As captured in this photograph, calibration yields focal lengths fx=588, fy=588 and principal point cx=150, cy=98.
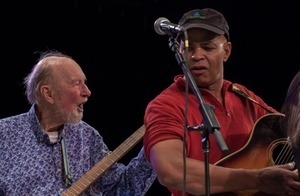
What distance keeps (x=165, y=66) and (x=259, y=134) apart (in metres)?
3.54

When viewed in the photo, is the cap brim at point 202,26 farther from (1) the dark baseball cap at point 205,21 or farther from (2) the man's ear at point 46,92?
(2) the man's ear at point 46,92

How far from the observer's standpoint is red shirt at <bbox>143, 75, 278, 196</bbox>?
90.6 inches

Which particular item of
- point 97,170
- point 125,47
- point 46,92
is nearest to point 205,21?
point 97,170

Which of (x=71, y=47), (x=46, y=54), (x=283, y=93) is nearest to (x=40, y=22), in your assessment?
(x=71, y=47)

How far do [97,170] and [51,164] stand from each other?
26 centimetres

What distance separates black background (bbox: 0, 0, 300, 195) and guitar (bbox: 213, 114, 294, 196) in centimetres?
316

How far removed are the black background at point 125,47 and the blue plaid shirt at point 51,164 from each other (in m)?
1.70

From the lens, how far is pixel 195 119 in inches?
95.9

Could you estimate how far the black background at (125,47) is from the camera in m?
5.14

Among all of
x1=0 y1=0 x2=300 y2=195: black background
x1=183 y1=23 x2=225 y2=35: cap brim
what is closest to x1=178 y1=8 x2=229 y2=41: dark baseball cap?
x1=183 y1=23 x2=225 y2=35: cap brim

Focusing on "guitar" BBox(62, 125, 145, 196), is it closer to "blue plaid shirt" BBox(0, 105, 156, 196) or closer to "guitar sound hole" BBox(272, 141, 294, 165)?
"blue plaid shirt" BBox(0, 105, 156, 196)

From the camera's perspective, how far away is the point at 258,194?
219 cm

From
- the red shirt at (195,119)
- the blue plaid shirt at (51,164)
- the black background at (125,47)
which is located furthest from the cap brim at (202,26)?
the black background at (125,47)

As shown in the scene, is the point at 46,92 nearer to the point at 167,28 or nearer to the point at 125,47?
the point at 167,28
